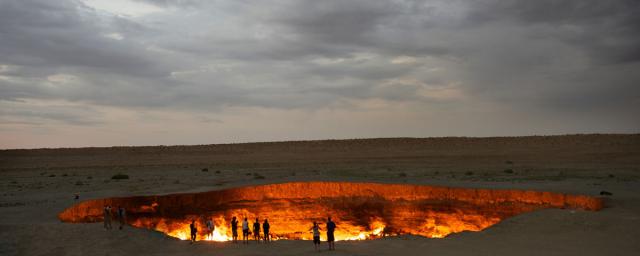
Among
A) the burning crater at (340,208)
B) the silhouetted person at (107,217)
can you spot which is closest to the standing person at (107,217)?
the silhouetted person at (107,217)

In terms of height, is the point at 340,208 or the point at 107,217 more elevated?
the point at 107,217

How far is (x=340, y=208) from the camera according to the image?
86.2ft

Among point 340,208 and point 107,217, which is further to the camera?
point 340,208

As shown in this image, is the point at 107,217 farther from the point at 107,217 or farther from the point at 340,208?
the point at 340,208

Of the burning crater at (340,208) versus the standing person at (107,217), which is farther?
the burning crater at (340,208)

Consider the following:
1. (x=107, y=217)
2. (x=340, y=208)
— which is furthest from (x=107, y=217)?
(x=340, y=208)

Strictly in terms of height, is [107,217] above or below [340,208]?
above

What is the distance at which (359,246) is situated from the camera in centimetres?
1731

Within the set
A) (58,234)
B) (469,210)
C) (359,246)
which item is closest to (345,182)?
(469,210)

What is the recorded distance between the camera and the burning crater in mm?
22625

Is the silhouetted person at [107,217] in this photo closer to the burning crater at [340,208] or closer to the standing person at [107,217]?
the standing person at [107,217]

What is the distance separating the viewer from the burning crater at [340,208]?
22.6 meters

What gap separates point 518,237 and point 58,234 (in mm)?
15115

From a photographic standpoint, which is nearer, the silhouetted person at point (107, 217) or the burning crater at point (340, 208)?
the silhouetted person at point (107, 217)
